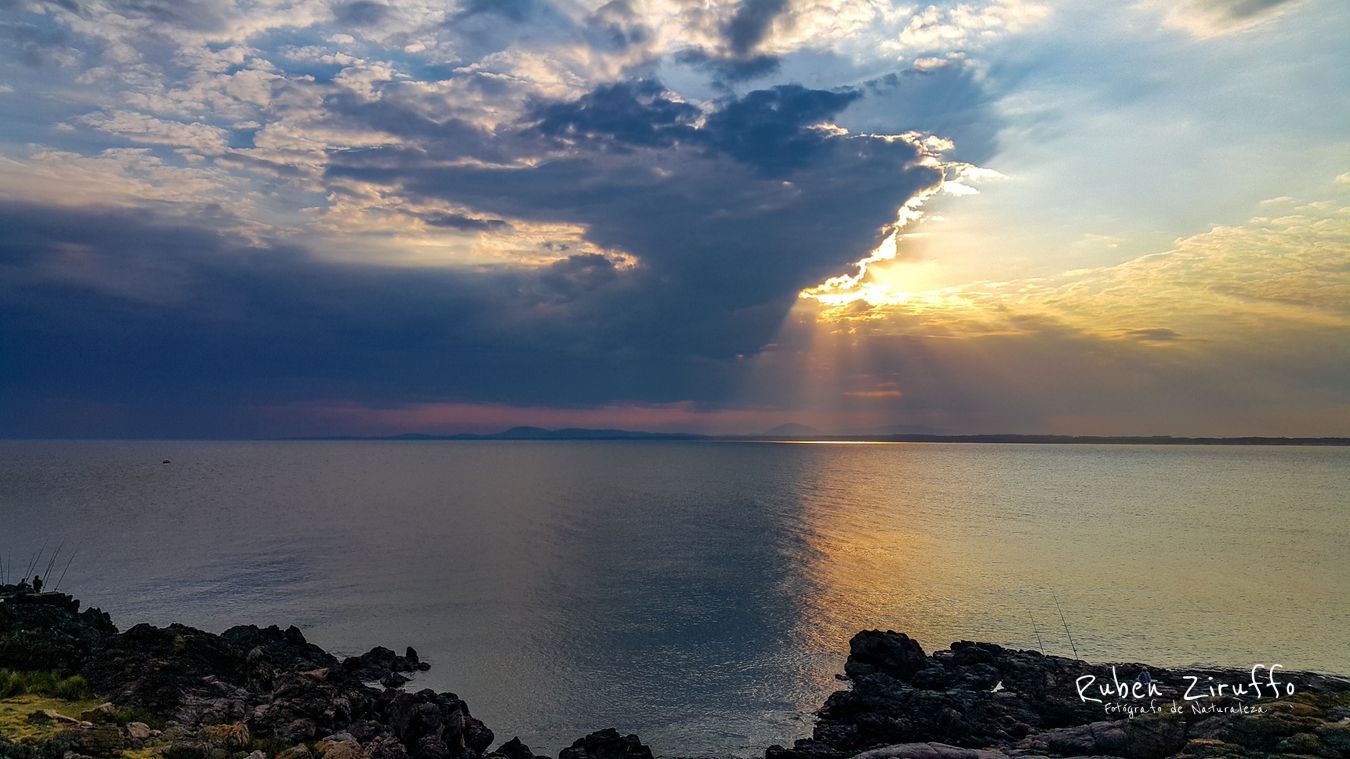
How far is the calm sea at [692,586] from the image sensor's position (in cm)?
3903

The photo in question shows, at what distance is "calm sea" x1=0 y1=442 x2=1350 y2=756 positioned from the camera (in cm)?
3903

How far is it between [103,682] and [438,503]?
111579 millimetres

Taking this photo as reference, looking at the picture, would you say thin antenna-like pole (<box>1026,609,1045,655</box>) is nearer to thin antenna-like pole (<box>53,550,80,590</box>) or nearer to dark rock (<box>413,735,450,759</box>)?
dark rock (<box>413,735,450,759</box>)

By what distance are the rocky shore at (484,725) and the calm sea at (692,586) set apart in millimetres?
3926

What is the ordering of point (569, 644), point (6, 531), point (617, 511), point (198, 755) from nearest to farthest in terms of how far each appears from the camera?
point (198, 755)
point (569, 644)
point (6, 531)
point (617, 511)

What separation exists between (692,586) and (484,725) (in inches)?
1255

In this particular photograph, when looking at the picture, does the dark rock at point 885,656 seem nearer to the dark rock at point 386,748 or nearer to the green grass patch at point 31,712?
the dark rock at point 386,748

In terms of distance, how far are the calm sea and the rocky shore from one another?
12.9 feet

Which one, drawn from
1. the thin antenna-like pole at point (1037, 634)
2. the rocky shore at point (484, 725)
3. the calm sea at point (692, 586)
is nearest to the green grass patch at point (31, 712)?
the rocky shore at point (484, 725)

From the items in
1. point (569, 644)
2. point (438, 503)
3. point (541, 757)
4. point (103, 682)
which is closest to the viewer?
point (103, 682)

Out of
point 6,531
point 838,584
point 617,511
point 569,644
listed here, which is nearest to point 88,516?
point 6,531

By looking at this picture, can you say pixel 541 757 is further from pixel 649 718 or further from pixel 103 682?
pixel 103 682

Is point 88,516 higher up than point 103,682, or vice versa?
point 103,682

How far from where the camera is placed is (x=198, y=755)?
20797 millimetres
